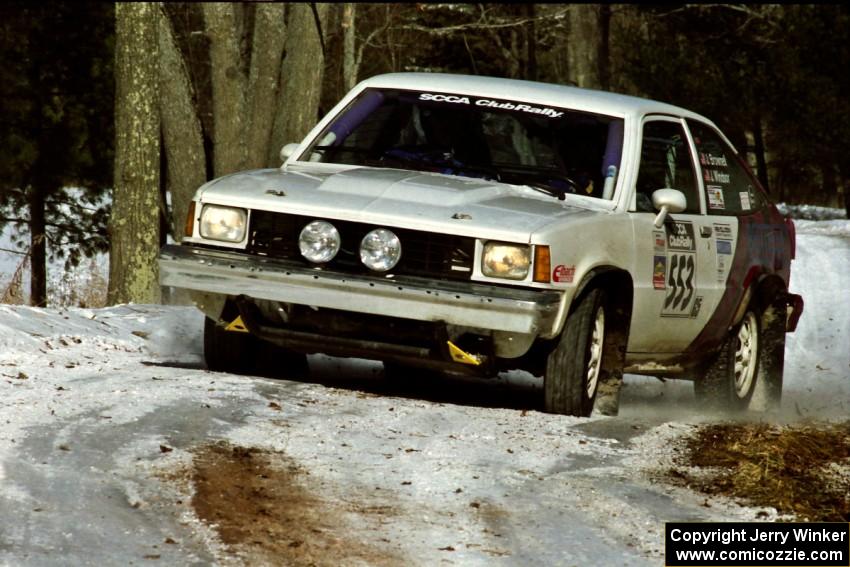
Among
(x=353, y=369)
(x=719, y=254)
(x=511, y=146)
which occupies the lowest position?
(x=353, y=369)

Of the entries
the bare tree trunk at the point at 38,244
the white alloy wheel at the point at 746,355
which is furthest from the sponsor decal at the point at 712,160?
the bare tree trunk at the point at 38,244

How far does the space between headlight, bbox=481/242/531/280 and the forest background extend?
5.99 meters

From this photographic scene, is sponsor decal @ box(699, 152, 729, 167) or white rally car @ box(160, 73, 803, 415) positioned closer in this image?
white rally car @ box(160, 73, 803, 415)

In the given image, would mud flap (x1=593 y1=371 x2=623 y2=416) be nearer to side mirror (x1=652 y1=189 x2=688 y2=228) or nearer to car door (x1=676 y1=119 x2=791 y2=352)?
side mirror (x1=652 y1=189 x2=688 y2=228)

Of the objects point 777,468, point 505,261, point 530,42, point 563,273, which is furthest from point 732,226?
point 530,42

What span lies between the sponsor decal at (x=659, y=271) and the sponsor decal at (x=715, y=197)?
2.74ft

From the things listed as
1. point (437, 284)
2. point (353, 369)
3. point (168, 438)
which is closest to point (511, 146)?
point (437, 284)

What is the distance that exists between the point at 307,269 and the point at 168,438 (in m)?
1.41

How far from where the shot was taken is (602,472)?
5.95 metres

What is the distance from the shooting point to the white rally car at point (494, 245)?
22.7 feet

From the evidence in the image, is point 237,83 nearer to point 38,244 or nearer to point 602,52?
point 38,244

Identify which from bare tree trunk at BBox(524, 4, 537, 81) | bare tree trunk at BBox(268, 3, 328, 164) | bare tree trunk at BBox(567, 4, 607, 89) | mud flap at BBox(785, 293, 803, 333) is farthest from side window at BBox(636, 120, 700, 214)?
bare tree trunk at BBox(524, 4, 537, 81)

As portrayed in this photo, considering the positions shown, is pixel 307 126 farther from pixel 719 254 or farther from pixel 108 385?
pixel 108 385

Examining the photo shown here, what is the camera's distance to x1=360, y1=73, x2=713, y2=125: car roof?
824 cm
